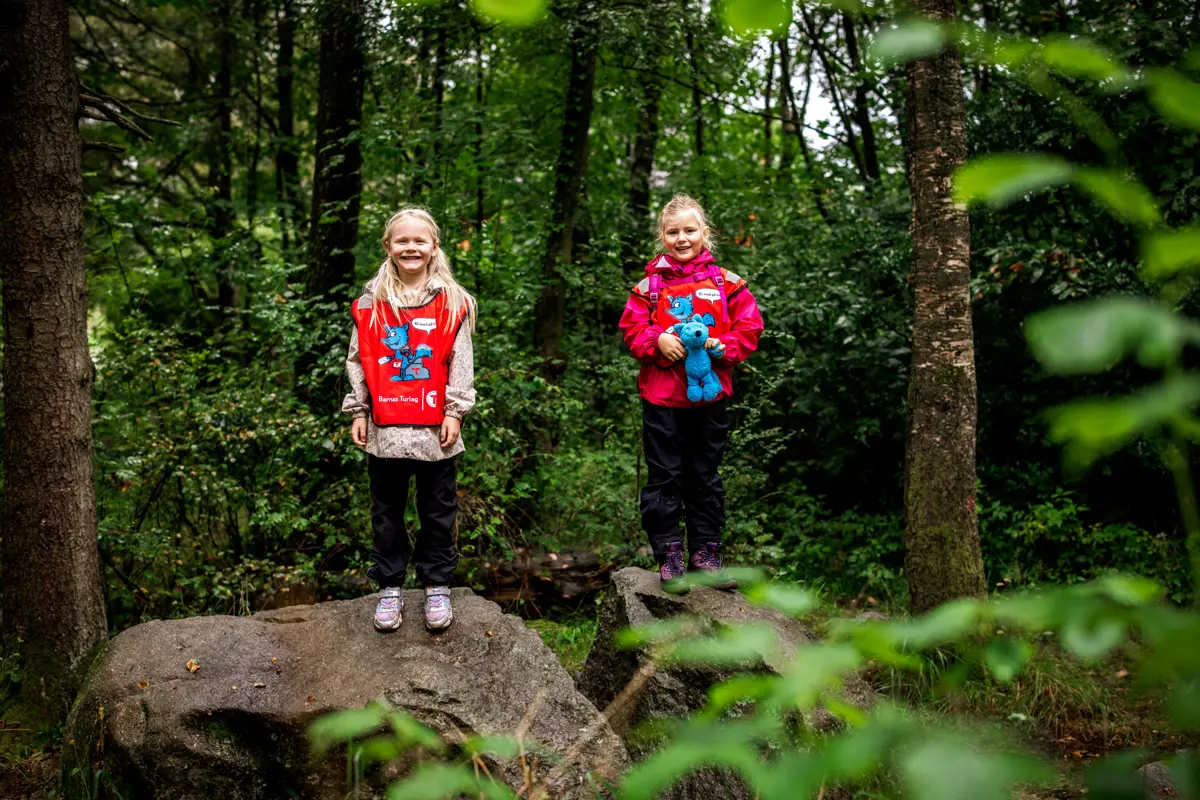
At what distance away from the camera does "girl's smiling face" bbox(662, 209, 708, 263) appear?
430 cm

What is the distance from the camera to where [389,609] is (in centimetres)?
392

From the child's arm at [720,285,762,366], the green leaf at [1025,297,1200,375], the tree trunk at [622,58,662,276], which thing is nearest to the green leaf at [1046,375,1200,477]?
the green leaf at [1025,297,1200,375]

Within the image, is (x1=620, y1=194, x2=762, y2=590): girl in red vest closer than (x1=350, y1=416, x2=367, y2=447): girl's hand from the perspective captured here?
No

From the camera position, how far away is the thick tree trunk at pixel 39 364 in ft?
13.8

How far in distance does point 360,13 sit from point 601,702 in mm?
6016

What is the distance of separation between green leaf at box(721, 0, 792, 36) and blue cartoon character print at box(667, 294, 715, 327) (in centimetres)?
337

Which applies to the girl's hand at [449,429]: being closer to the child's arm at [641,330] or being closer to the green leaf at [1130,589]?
the child's arm at [641,330]

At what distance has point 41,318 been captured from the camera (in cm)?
424

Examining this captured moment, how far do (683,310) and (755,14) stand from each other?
3434 millimetres

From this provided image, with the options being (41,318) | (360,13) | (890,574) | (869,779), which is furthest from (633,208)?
(869,779)

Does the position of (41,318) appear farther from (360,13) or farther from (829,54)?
(829,54)

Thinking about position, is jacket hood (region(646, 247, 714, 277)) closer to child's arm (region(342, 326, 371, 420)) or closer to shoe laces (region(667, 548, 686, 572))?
shoe laces (region(667, 548, 686, 572))

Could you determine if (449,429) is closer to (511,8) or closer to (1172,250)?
(511,8)

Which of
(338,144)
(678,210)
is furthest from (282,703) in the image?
(338,144)
